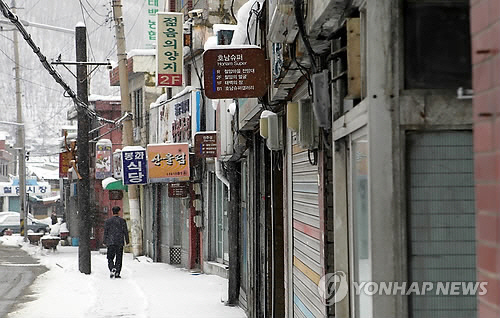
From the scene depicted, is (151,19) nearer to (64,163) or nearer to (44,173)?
(64,163)

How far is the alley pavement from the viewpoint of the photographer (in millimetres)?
14264

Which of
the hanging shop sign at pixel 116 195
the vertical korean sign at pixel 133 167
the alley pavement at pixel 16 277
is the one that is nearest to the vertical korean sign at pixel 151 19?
the vertical korean sign at pixel 133 167

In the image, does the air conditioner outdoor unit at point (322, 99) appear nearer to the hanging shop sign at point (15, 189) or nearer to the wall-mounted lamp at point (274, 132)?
the wall-mounted lamp at point (274, 132)

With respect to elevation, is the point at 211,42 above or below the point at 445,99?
above

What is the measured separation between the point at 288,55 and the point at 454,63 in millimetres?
3095

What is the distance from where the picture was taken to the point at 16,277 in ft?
62.2

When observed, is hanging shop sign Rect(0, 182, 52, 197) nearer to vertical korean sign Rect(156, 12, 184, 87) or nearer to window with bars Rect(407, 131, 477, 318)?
vertical korean sign Rect(156, 12, 184, 87)

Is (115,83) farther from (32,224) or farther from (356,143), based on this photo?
(356,143)

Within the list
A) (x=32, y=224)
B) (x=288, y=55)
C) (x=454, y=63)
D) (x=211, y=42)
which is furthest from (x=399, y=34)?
(x=32, y=224)

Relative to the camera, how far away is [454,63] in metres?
3.78

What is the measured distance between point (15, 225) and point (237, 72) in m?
46.3

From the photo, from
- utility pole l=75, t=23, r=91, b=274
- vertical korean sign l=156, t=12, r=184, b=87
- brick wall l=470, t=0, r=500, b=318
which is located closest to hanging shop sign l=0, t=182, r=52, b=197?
utility pole l=75, t=23, r=91, b=274

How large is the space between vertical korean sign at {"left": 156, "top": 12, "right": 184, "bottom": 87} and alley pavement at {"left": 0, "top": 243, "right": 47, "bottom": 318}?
638 centimetres

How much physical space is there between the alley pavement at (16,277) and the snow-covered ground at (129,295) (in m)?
0.28
